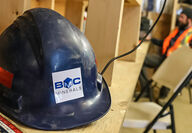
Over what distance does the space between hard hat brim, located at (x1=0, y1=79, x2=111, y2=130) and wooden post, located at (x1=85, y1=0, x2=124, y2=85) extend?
10.3 inches

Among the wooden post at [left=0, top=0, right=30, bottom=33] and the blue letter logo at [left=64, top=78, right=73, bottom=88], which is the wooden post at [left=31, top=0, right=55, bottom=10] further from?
the blue letter logo at [left=64, top=78, right=73, bottom=88]

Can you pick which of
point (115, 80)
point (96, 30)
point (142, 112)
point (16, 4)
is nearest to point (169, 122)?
point (142, 112)

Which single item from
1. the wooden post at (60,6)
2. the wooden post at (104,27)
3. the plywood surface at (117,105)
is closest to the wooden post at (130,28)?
the plywood surface at (117,105)

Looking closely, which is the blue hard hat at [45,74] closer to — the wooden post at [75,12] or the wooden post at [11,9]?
the wooden post at [11,9]

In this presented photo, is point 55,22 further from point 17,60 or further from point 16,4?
point 16,4

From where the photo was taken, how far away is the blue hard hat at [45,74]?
41cm

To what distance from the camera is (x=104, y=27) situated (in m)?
0.68

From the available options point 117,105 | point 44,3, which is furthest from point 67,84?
point 44,3

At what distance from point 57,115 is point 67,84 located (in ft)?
0.21

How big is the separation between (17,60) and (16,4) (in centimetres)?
27

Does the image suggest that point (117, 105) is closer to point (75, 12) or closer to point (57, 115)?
point (57, 115)

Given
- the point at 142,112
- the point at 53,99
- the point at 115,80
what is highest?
the point at 53,99

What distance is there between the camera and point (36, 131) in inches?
15.8

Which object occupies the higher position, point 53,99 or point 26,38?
point 26,38
